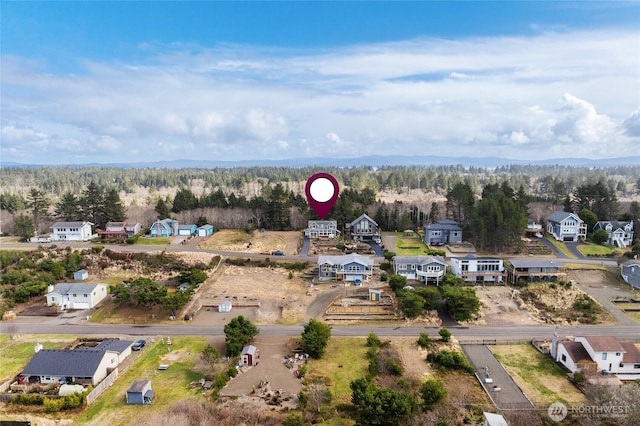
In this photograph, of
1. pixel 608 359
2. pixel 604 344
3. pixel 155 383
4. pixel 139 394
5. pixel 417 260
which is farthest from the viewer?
pixel 417 260

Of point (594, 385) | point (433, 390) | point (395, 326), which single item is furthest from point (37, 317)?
point (594, 385)

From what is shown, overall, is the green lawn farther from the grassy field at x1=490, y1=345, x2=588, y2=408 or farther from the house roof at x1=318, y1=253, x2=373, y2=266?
the house roof at x1=318, y1=253, x2=373, y2=266

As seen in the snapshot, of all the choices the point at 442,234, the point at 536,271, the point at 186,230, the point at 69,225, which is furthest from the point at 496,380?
the point at 69,225

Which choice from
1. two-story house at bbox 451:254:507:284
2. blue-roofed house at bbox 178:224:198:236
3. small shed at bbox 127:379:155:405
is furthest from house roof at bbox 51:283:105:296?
two-story house at bbox 451:254:507:284

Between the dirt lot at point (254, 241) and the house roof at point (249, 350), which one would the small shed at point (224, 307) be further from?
the dirt lot at point (254, 241)

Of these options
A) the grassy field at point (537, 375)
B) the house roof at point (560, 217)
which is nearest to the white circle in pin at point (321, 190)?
the grassy field at point (537, 375)

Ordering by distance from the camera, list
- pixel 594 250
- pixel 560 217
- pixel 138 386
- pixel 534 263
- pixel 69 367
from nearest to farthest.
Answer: pixel 138 386 → pixel 69 367 → pixel 534 263 → pixel 594 250 → pixel 560 217

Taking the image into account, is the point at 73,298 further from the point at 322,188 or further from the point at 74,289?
the point at 322,188
